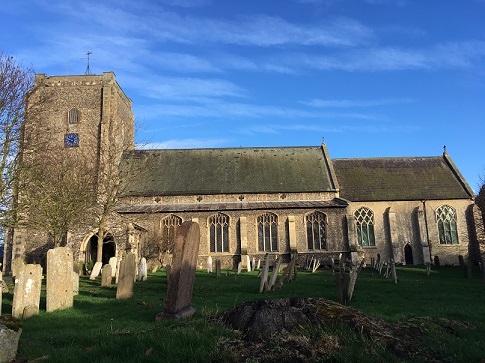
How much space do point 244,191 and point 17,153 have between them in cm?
1819

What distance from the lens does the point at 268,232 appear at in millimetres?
29188

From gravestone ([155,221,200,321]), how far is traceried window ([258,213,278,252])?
2036 cm

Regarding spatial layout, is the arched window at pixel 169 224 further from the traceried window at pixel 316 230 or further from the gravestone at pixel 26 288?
the gravestone at pixel 26 288

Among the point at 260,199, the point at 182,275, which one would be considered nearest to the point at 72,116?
the point at 260,199

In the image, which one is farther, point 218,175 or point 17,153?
point 218,175

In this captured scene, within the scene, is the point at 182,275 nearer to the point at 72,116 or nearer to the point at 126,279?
the point at 126,279

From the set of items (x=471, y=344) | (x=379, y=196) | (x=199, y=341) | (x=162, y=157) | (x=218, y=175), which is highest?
(x=162, y=157)

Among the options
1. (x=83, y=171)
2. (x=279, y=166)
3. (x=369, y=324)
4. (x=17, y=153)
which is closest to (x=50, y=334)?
(x=369, y=324)

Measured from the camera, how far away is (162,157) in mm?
34406

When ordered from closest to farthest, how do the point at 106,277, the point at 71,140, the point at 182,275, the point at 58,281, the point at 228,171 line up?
the point at 182,275
the point at 58,281
the point at 106,277
the point at 71,140
the point at 228,171

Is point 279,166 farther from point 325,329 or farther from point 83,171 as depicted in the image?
point 325,329

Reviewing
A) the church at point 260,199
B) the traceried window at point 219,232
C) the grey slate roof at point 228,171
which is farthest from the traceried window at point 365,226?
the traceried window at point 219,232

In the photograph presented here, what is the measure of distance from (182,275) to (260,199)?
902 inches

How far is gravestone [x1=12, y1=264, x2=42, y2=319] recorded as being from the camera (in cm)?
888
